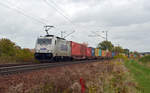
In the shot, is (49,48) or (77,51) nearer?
(49,48)

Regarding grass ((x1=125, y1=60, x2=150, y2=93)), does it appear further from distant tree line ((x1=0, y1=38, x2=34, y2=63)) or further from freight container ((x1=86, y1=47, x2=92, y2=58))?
freight container ((x1=86, y1=47, x2=92, y2=58))

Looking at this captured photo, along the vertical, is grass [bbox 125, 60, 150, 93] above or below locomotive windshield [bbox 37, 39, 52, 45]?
below

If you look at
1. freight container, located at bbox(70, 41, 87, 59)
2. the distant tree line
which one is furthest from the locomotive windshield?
freight container, located at bbox(70, 41, 87, 59)

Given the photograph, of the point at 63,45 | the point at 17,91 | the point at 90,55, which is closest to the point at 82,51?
the point at 90,55

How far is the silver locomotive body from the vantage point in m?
21.3

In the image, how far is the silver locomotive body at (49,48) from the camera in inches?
840

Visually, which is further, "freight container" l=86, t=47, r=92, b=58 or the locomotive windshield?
"freight container" l=86, t=47, r=92, b=58

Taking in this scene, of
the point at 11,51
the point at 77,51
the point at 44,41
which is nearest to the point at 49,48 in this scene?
the point at 44,41

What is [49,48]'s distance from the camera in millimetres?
21609

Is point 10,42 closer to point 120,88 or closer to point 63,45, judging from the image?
point 63,45

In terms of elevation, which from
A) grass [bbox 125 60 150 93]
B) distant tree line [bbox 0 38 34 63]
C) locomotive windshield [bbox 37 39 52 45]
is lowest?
grass [bbox 125 60 150 93]

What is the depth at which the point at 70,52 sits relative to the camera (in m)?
27.5

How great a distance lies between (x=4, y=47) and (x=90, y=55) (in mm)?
19422

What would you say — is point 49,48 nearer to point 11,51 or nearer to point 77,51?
point 11,51
